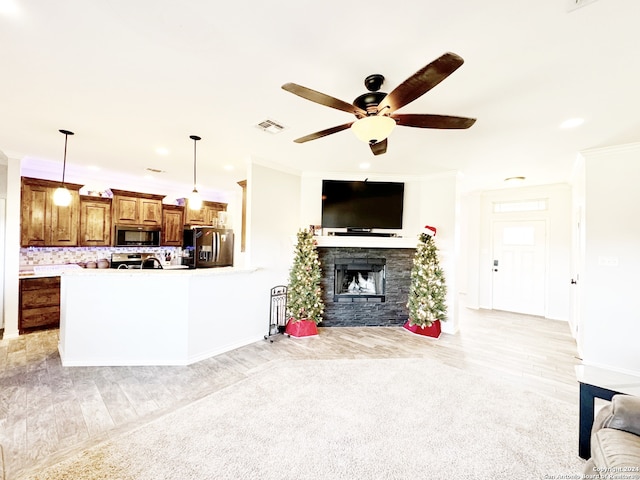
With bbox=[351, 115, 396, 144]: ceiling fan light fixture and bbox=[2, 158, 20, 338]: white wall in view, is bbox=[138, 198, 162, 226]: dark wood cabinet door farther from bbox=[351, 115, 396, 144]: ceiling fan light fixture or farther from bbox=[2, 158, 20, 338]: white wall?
bbox=[351, 115, 396, 144]: ceiling fan light fixture

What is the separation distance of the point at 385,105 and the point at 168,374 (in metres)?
3.31

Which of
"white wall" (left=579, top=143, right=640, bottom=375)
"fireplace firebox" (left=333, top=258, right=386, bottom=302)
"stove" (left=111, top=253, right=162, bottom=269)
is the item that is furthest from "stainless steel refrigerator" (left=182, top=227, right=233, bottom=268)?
"white wall" (left=579, top=143, right=640, bottom=375)

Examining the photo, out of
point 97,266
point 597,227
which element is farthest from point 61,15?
point 597,227

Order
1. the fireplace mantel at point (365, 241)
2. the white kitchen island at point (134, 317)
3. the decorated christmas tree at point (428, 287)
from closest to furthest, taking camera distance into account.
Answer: the white kitchen island at point (134, 317)
the decorated christmas tree at point (428, 287)
the fireplace mantel at point (365, 241)

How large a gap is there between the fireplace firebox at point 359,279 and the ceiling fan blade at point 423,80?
3309mm

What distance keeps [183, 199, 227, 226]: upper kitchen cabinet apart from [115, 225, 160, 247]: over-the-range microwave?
2.24 feet

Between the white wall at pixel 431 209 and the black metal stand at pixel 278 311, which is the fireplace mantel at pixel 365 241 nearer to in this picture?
the white wall at pixel 431 209

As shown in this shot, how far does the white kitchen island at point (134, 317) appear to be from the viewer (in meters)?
3.14

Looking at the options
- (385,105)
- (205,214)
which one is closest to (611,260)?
(385,105)

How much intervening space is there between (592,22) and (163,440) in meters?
3.69

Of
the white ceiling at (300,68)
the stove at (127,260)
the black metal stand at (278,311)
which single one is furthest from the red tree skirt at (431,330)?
the stove at (127,260)

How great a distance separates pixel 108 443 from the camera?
1.95 meters

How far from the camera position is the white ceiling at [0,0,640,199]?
4.88 ft

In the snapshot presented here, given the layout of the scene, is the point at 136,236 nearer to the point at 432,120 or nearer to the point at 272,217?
the point at 272,217
